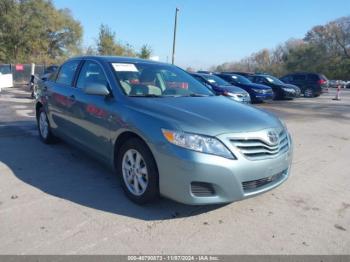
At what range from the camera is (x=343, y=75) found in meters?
59.7

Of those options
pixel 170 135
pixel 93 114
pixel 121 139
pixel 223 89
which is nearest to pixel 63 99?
pixel 93 114

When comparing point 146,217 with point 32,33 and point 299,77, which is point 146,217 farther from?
point 32,33

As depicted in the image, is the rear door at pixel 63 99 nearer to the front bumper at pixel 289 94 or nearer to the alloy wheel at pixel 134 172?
the alloy wheel at pixel 134 172

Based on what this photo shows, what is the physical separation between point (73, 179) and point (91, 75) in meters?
1.43

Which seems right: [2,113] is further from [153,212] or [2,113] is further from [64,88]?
[153,212]

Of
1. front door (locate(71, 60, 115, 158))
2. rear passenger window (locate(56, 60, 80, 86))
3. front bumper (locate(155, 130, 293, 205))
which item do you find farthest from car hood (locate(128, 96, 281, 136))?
rear passenger window (locate(56, 60, 80, 86))

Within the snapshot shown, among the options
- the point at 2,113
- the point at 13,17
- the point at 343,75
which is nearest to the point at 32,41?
the point at 13,17

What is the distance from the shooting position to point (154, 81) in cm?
452

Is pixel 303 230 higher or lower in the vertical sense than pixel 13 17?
lower

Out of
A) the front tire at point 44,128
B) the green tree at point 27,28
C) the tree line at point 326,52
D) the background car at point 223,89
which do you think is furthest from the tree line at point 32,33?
the tree line at point 326,52

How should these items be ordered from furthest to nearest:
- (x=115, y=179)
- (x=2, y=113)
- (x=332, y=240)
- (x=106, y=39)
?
(x=106, y=39), (x=2, y=113), (x=115, y=179), (x=332, y=240)

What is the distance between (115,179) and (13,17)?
→ 37771 mm

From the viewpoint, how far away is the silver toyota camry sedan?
3.19m

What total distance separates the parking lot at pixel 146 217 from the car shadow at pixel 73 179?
Result: 1 centimetres
